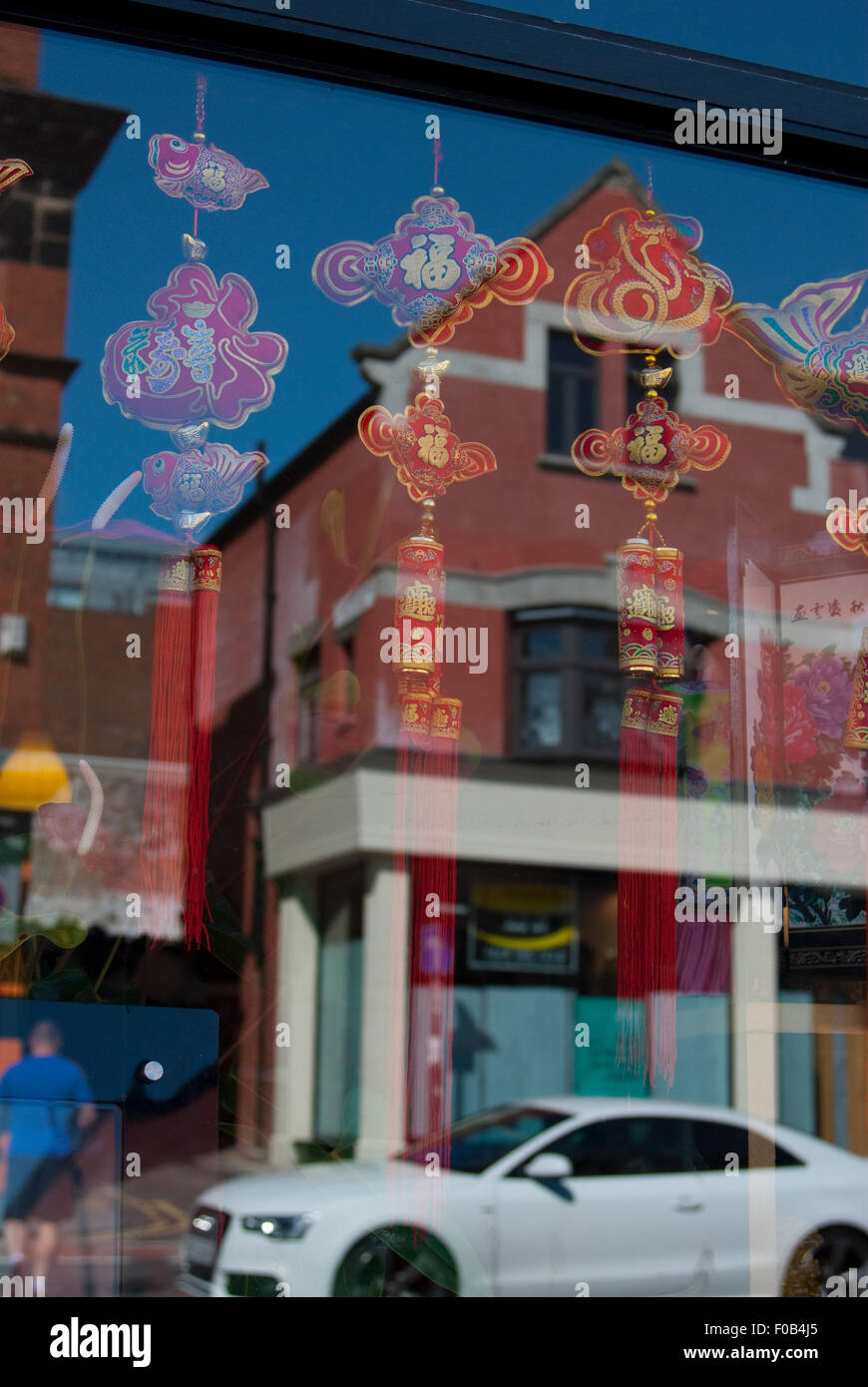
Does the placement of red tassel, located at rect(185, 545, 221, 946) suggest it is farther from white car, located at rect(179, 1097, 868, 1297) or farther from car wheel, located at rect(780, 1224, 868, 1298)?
car wheel, located at rect(780, 1224, 868, 1298)

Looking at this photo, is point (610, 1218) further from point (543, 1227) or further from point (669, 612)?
point (669, 612)

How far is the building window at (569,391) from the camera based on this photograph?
1680 mm

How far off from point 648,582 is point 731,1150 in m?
0.80

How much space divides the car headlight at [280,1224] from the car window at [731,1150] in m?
0.51

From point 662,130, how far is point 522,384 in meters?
0.70

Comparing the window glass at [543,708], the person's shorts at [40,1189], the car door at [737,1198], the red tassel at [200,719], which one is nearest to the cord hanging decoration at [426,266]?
the red tassel at [200,719]

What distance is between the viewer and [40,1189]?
1329 millimetres

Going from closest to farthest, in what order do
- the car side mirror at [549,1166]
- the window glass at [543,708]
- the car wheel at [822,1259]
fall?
the car wheel at [822,1259]
the car side mirror at [549,1166]
the window glass at [543,708]

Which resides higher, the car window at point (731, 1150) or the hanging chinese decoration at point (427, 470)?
the hanging chinese decoration at point (427, 470)

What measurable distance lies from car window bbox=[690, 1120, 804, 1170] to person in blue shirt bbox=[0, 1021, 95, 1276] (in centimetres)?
80

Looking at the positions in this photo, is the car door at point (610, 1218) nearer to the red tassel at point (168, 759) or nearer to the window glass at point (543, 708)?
the red tassel at point (168, 759)

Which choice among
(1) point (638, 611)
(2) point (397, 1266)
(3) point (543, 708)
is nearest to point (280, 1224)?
(2) point (397, 1266)

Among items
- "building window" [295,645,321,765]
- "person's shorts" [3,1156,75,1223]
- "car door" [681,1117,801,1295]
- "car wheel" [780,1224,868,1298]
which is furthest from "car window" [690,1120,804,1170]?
"person's shorts" [3,1156,75,1223]

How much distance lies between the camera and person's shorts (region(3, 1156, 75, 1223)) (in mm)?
1303
